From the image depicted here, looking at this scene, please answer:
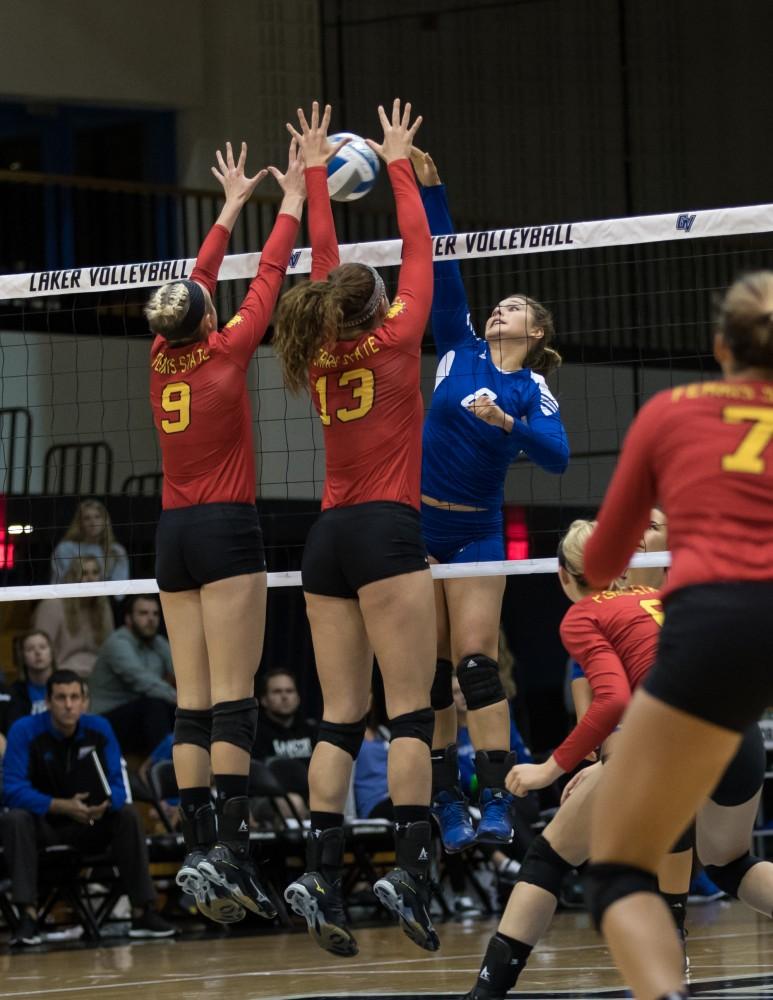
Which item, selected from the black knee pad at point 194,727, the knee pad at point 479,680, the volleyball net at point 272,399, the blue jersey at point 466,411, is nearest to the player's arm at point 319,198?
the blue jersey at point 466,411

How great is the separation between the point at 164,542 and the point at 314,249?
1.24 metres

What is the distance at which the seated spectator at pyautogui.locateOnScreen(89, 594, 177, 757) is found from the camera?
473 inches

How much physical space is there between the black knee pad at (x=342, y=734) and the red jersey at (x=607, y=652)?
0.80 metres

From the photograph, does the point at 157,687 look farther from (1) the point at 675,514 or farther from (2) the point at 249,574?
(1) the point at 675,514

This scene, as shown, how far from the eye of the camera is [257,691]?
13586 mm

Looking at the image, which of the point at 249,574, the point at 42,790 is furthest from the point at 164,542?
the point at 42,790

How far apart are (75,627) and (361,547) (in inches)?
273

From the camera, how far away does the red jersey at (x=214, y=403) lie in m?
6.62

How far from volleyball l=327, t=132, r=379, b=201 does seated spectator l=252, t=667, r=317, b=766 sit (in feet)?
17.9

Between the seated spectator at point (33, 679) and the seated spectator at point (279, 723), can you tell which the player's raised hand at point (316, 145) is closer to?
the seated spectator at point (33, 679)

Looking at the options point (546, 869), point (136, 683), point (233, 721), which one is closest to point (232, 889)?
point (233, 721)

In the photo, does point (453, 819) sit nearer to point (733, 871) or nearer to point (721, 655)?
point (733, 871)

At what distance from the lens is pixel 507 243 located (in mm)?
7344

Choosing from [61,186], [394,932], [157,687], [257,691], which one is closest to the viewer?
[394,932]
